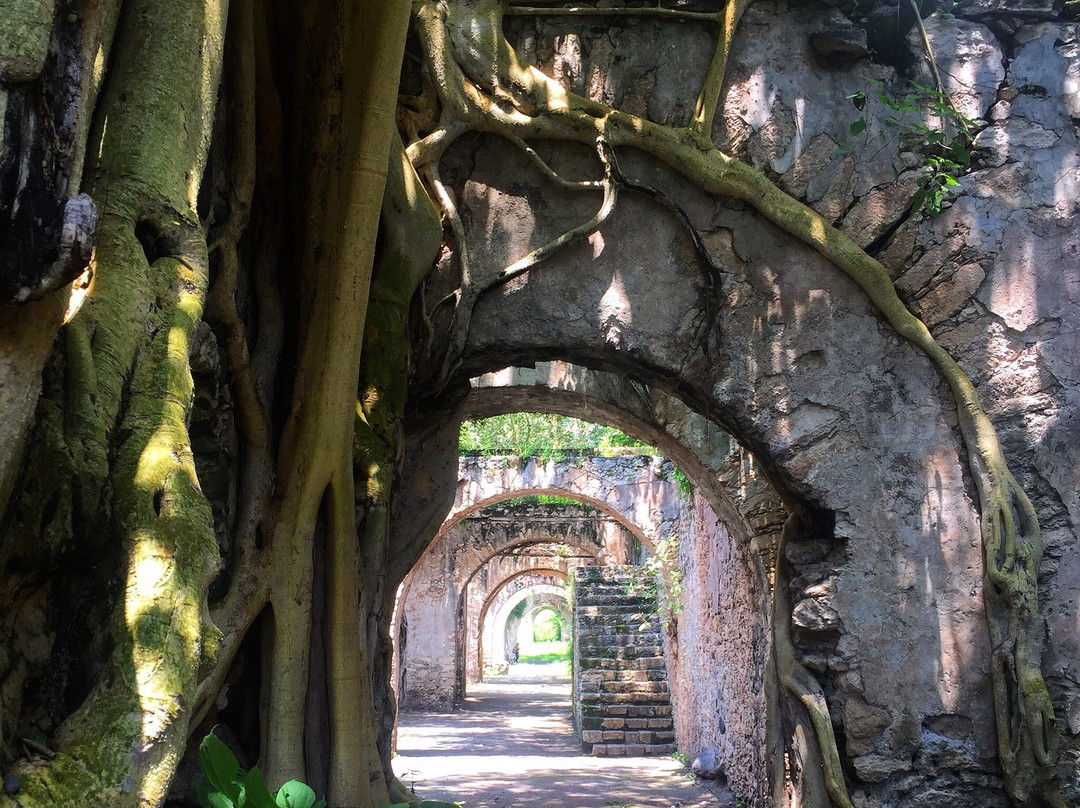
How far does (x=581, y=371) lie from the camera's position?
541 centimetres

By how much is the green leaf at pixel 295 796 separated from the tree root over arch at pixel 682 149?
1.85m

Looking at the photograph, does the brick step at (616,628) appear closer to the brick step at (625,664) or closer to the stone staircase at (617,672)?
the stone staircase at (617,672)

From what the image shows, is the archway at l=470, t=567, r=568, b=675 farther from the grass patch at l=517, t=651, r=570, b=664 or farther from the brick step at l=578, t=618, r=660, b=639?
the brick step at l=578, t=618, r=660, b=639

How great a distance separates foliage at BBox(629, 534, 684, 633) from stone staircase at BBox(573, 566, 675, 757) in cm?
10

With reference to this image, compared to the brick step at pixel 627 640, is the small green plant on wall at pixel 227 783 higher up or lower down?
lower down

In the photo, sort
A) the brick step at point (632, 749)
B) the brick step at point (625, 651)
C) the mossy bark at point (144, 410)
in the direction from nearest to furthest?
1. the mossy bark at point (144, 410)
2. the brick step at point (632, 749)
3. the brick step at point (625, 651)

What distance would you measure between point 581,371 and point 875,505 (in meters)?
1.87

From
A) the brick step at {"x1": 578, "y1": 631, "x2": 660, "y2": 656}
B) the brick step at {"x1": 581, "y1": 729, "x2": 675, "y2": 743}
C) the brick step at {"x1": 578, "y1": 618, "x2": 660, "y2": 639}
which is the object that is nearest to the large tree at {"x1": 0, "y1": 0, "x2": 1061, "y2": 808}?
the brick step at {"x1": 581, "y1": 729, "x2": 675, "y2": 743}

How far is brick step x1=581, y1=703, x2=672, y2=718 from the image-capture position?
10.9 metres

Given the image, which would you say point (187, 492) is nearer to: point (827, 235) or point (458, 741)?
point (827, 235)

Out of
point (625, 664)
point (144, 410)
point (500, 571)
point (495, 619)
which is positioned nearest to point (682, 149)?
point (144, 410)

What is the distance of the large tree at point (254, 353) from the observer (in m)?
1.83

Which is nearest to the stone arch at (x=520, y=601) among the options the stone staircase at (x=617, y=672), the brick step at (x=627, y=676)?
the stone staircase at (x=617, y=672)

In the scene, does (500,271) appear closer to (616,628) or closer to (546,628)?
(616,628)
